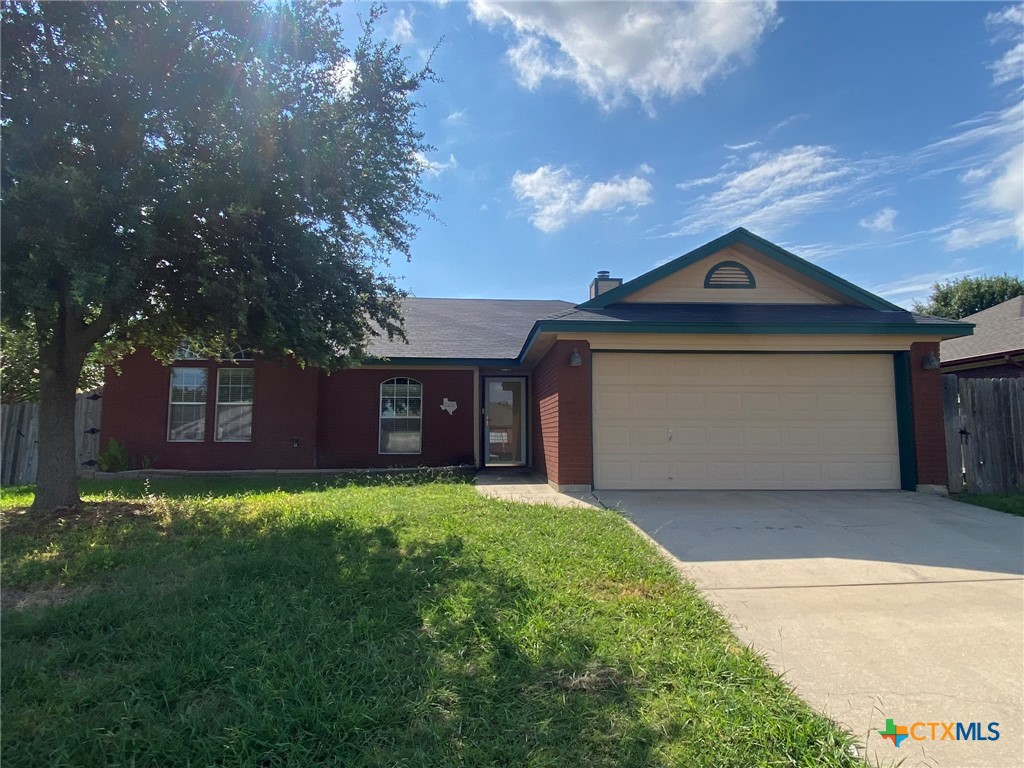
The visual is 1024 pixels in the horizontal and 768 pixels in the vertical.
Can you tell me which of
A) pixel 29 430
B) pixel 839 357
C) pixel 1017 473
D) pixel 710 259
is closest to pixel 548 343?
pixel 710 259

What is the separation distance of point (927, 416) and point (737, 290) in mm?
3654

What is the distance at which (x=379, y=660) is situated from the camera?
3.09 m

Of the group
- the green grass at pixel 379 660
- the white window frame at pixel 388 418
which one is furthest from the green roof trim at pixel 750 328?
the white window frame at pixel 388 418

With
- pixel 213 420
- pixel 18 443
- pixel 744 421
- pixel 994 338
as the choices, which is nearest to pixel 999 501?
pixel 744 421

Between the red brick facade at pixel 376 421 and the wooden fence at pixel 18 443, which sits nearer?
the wooden fence at pixel 18 443

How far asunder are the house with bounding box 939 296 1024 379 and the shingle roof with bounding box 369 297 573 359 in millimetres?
9933

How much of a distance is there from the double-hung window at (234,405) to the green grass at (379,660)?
7.14 meters

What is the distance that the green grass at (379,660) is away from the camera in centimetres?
247

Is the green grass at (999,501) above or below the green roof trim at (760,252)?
below

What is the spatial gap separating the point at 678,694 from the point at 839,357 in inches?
318

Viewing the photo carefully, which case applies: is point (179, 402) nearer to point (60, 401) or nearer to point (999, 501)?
point (60, 401)

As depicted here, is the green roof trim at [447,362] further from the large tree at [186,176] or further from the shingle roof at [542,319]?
the large tree at [186,176]

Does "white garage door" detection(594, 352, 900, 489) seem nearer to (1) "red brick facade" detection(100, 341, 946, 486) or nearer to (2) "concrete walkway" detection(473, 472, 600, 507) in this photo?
(2) "concrete walkway" detection(473, 472, 600, 507)

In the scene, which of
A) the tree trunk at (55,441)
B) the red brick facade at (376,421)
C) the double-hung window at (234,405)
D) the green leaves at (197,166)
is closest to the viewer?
Result: the green leaves at (197,166)
